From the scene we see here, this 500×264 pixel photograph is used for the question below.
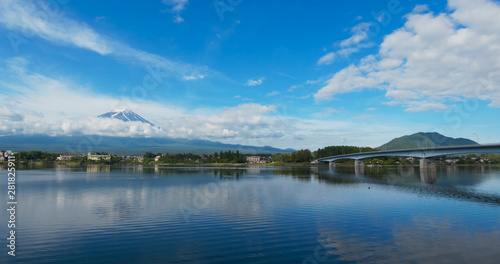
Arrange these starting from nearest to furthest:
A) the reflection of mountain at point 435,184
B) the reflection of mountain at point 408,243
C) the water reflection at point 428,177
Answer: the reflection of mountain at point 408,243 → the reflection of mountain at point 435,184 → the water reflection at point 428,177

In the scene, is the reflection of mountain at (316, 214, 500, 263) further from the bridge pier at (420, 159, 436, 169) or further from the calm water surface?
the bridge pier at (420, 159, 436, 169)

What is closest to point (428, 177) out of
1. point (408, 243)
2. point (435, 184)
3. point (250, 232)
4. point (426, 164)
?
point (435, 184)

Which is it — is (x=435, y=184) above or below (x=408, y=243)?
below

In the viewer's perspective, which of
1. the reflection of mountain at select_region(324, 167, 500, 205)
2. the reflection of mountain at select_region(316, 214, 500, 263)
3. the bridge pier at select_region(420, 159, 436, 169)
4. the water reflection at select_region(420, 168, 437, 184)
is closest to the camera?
the reflection of mountain at select_region(316, 214, 500, 263)

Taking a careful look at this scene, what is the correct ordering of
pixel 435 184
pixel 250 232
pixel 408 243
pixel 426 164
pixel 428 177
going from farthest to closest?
pixel 426 164, pixel 428 177, pixel 435 184, pixel 250 232, pixel 408 243

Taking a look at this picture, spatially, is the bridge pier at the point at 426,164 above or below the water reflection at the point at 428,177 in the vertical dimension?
above

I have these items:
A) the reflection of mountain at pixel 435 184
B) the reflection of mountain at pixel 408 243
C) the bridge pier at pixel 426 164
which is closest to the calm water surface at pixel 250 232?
the reflection of mountain at pixel 408 243

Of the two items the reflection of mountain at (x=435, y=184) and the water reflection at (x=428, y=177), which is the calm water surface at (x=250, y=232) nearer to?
the reflection of mountain at (x=435, y=184)

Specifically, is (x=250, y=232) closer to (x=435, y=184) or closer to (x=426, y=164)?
(x=435, y=184)

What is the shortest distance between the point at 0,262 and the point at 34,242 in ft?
9.43

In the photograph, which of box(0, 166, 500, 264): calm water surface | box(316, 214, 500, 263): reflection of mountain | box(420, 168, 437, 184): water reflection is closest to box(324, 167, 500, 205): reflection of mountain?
box(420, 168, 437, 184): water reflection

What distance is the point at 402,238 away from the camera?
49.5 ft

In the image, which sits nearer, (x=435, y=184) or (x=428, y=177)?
(x=435, y=184)

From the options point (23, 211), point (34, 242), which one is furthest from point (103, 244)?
point (23, 211)
